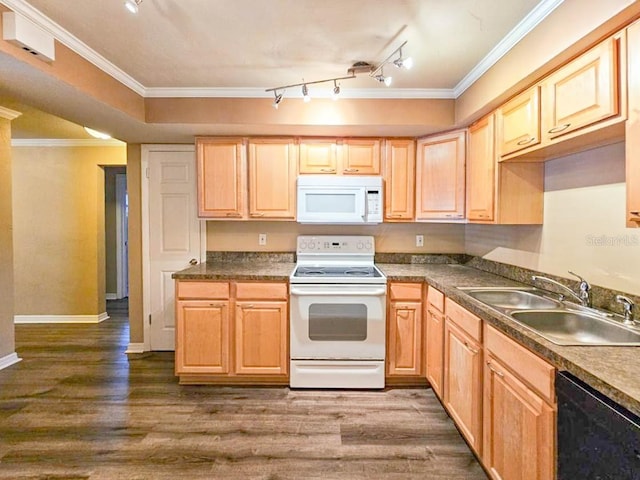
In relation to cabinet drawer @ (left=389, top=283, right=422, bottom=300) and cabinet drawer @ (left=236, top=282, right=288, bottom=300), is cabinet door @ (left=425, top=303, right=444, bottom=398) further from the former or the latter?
cabinet drawer @ (left=236, top=282, right=288, bottom=300)

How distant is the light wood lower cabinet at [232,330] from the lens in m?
2.75

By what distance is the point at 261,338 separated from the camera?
2.76 metres

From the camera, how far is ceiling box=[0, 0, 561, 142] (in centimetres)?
172

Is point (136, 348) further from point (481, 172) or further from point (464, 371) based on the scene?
point (481, 172)

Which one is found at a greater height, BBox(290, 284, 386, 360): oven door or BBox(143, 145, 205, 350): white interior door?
BBox(143, 145, 205, 350): white interior door

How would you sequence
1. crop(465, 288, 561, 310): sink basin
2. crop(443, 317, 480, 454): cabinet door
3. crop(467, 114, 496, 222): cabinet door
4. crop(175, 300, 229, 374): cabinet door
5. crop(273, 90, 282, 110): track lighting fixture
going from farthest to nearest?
1. crop(175, 300, 229, 374): cabinet door
2. crop(273, 90, 282, 110): track lighting fixture
3. crop(467, 114, 496, 222): cabinet door
4. crop(465, 288, 561, 310): sink basin
5. crop(443, 317, 480, 454): cabinet door

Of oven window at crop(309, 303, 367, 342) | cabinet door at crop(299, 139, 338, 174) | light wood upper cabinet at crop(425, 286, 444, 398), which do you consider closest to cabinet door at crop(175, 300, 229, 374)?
oven window at crop(309, 303, 367, 342)

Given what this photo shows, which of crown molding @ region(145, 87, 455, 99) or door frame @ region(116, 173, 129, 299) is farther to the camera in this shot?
door frame @ region(116, 173, 129, 299)

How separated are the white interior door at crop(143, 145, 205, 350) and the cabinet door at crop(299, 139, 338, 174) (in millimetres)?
1168

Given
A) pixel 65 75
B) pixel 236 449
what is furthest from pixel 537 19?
pixel 236 449

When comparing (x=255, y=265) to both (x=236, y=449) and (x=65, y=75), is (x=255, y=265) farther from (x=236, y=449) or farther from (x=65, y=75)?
(x=65, y=75)

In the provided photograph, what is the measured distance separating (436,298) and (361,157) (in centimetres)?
138

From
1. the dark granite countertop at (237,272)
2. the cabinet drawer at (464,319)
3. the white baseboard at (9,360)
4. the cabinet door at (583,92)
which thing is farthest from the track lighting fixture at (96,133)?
the cabinet door at (583,92)

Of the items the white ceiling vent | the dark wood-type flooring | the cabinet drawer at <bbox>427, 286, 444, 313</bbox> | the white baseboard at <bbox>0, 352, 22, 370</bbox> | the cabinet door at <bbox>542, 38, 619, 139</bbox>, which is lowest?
the dark wood-type flooring
